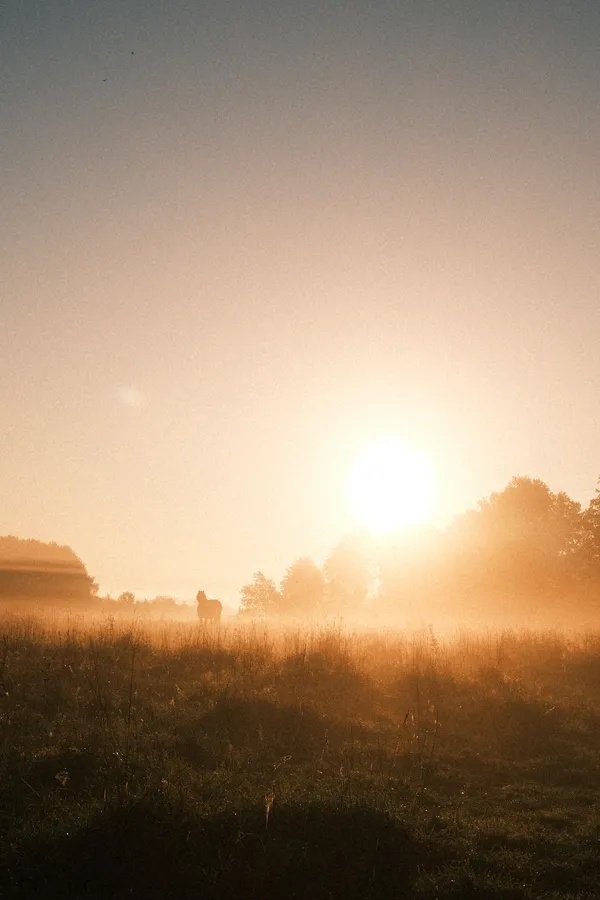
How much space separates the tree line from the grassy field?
22.1 meters

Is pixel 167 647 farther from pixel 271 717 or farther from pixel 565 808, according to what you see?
pixel 565 808

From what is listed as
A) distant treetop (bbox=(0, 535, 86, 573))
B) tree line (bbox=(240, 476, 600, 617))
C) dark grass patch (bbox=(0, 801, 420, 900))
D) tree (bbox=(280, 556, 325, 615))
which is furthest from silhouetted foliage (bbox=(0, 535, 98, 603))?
dark grass patch (bbox=(0, 801, 420, 900))

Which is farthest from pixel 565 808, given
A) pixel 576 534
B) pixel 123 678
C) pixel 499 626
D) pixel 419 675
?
pixel 576 534

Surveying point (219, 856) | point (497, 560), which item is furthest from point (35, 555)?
point (219, 856)

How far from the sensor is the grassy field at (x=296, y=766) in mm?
5797

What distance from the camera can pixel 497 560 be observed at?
47.5 meters

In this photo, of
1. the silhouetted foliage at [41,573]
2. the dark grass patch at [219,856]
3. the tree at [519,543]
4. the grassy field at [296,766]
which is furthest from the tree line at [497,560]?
the dark grass patch at [219,856]

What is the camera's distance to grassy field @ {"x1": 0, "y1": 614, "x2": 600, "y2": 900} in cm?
580

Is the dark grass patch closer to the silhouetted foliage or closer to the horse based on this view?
the horse

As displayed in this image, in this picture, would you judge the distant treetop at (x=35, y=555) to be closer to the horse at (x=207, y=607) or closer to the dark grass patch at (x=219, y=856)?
the horse at (x=207, y=607)

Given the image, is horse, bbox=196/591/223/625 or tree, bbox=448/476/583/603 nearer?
horse, bbox=196/591/223/625

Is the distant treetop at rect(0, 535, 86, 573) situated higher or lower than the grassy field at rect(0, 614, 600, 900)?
higher

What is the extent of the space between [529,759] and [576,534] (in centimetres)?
4352

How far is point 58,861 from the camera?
19.0ft
